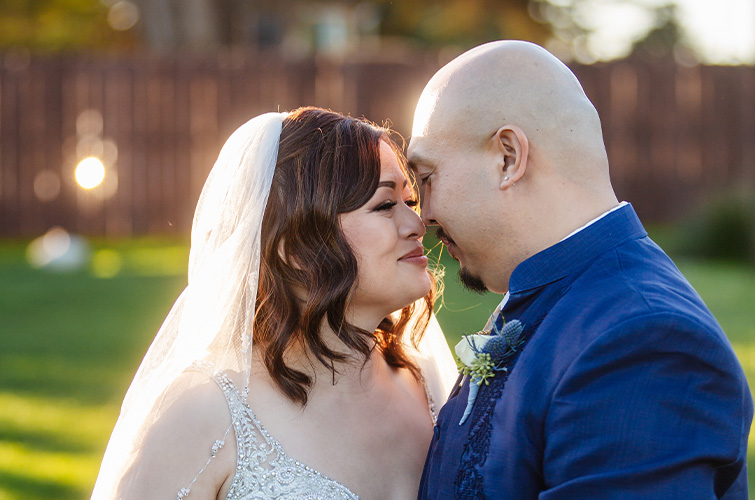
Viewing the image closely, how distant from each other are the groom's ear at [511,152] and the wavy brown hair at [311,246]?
0.66m

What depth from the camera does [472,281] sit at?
247 cm

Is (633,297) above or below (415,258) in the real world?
above

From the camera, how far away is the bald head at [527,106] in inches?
84.0

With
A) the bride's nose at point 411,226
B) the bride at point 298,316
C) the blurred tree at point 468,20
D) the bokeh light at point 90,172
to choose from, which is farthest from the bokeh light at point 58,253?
the blurred tree at point 468,20

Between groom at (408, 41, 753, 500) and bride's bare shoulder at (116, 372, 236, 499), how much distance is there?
0.59m

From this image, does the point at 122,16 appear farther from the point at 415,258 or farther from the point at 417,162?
the point at 417,162

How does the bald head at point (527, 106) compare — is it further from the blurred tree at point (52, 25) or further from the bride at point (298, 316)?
the blurred tree at point (52, 25)

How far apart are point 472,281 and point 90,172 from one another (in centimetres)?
1236

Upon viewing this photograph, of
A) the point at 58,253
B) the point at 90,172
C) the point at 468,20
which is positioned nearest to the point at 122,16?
the point at 468,20

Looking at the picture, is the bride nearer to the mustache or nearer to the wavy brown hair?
the wavy brown hair

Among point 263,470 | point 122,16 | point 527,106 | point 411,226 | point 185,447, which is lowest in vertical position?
point 263,470

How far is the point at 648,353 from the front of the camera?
179 cm

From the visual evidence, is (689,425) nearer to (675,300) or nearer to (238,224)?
(675,300)

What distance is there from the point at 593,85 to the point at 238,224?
43.3 ft
